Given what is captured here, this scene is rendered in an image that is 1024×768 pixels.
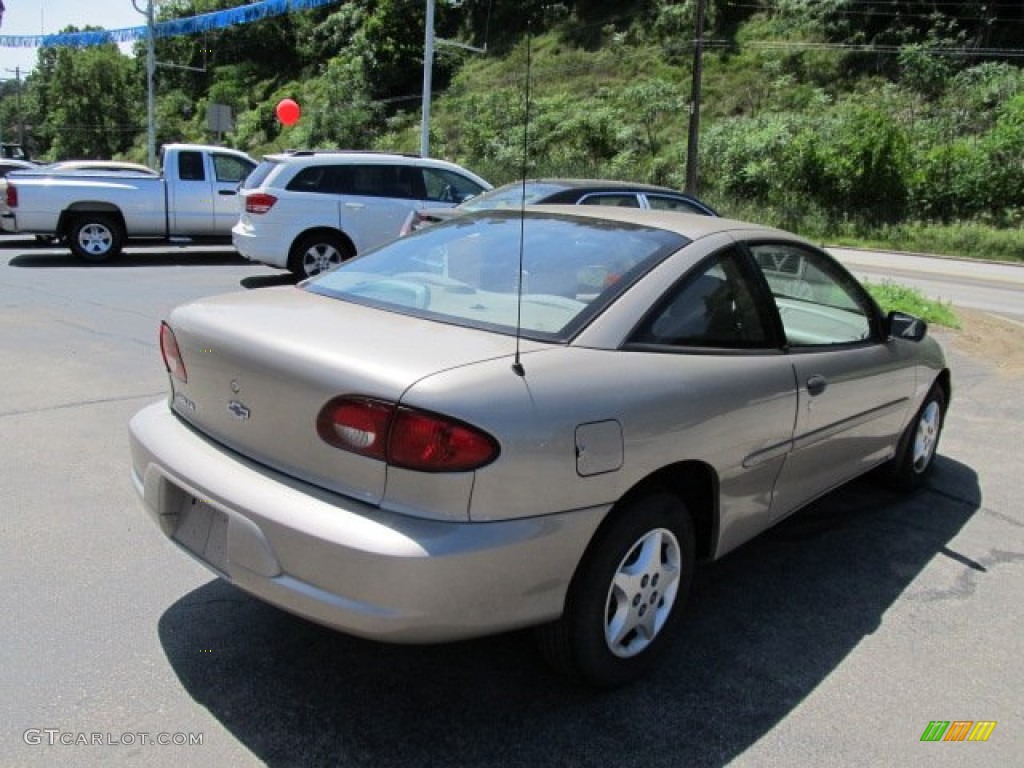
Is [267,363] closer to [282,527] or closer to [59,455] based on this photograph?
[282,527]

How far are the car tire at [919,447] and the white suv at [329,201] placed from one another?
800 centimetres

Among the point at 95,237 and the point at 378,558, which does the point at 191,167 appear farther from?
the point at 378,558

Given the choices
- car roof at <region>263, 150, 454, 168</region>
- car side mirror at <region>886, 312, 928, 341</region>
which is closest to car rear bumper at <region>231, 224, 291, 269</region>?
car roof at <region>263, 150, 454, 168</region>

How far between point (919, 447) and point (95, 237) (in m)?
12.6

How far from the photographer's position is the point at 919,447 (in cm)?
488

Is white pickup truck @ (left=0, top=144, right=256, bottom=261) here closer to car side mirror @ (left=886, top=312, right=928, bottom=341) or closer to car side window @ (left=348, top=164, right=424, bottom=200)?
car side window @ (left=348, top=164, right=424, bottom=200)

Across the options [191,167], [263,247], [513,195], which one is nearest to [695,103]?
[191,167]

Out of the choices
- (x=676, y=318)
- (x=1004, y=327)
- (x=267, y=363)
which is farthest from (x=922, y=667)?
(x=1004, y=327)

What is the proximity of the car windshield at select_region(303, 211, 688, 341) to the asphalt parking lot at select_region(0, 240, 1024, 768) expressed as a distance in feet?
3.93

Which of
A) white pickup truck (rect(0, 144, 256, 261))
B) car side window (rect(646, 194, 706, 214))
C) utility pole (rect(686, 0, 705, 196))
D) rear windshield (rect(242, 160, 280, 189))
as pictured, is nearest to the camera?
car side window (rect(646, 194, 706, 214))

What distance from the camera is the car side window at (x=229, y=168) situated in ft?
47.7

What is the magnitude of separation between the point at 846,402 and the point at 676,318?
1.21m

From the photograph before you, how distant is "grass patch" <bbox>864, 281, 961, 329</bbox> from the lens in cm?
1067

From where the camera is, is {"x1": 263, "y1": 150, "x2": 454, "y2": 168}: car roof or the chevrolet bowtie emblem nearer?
the chevrolet bowtie emblem
